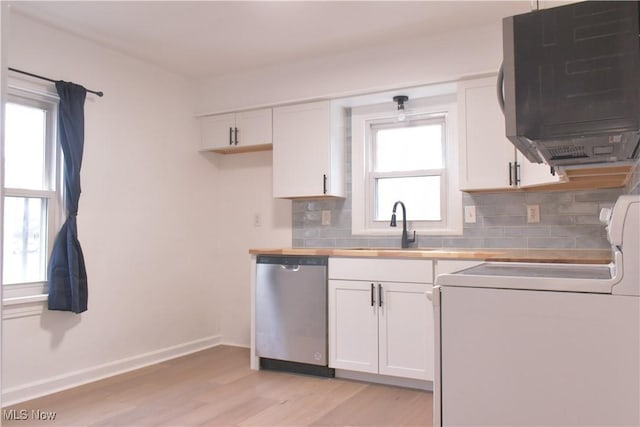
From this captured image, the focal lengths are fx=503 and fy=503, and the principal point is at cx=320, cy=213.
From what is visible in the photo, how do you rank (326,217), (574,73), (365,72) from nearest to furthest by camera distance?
(574,73), (365,72), (326,217)

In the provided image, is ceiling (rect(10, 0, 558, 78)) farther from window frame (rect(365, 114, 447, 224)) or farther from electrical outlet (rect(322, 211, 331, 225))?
electrical outlet (rect(322, 211, 331, 225))

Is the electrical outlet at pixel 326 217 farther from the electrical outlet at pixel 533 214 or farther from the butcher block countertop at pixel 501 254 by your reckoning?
the electrical outlet at pixel 533 214

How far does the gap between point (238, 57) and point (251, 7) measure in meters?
0.89

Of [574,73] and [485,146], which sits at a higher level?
[485,146]

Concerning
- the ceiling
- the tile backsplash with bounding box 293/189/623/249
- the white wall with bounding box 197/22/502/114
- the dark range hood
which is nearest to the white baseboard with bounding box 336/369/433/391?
the tile backsplash with bounding box 293/189/623/249

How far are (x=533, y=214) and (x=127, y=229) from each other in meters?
2.91

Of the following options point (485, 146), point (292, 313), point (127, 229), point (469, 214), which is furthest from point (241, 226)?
point (485, 146)

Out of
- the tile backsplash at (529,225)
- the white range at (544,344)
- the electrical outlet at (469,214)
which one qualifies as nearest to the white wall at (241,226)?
the tile backsplash at (529,225)

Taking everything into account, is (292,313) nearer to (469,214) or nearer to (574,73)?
(469,214)

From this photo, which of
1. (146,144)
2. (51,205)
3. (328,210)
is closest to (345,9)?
(328,210)

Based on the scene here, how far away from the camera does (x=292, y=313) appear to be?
353 cm

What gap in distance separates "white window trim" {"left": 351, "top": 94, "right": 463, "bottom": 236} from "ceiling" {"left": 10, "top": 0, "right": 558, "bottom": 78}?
52 centimetres

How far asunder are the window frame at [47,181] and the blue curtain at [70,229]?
0.06 meters

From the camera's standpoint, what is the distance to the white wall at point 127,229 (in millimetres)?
3176
